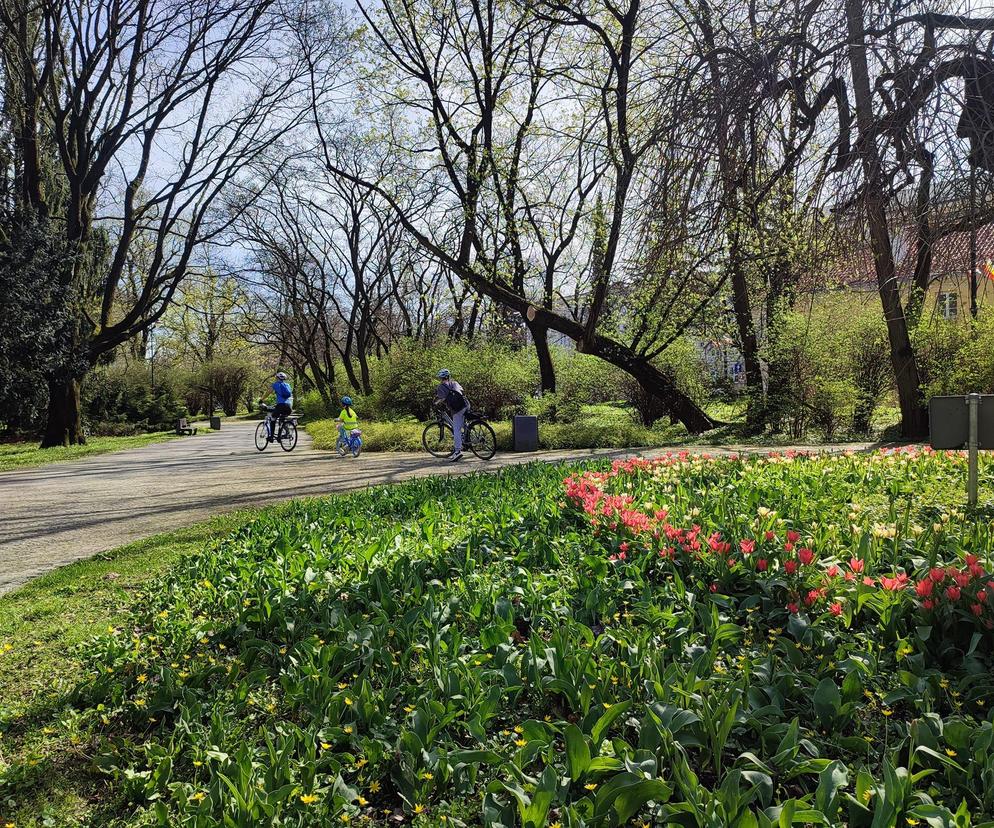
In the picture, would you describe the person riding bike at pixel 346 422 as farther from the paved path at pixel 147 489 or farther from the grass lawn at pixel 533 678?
the grass lawn at pixel 533 678

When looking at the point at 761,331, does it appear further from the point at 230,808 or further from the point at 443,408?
the point at 230,808

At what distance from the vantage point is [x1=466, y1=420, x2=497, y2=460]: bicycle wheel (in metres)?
13.4

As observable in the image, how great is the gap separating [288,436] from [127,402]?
18.5m

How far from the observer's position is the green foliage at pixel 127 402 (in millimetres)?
28344

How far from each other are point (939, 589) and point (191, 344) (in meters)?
56.1

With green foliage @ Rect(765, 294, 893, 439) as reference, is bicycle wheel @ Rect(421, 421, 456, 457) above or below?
below

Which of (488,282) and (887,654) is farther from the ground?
(488,282)

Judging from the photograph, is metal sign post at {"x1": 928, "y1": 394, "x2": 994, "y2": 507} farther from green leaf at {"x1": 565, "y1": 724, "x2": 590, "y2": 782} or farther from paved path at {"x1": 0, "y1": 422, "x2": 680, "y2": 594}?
paved path at {"x1": 0, "y1": 422, "x2": 680, "y2": 594}

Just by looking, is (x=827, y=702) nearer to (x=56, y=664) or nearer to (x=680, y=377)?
(x=56, y=664)

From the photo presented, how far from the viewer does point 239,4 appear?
55.2 ft

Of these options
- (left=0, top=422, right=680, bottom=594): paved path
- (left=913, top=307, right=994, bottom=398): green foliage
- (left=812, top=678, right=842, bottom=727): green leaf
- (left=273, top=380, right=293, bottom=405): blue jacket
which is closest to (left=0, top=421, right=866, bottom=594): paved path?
(left=0, top=422, right=680, bottom=594): paved path

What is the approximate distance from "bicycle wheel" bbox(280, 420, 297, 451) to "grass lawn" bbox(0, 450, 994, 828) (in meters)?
12.7

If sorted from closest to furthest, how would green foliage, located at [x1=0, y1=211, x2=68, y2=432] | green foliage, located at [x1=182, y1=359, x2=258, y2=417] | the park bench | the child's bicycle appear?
the child's bicycle → green foliage, located at [x1=0, y1=211, x2=68, y2=432] → the park bench → green foliage, located at [x1=182, y1=359, x2=258, y2=417]

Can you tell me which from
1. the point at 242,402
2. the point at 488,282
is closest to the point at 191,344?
the point at 242,402
